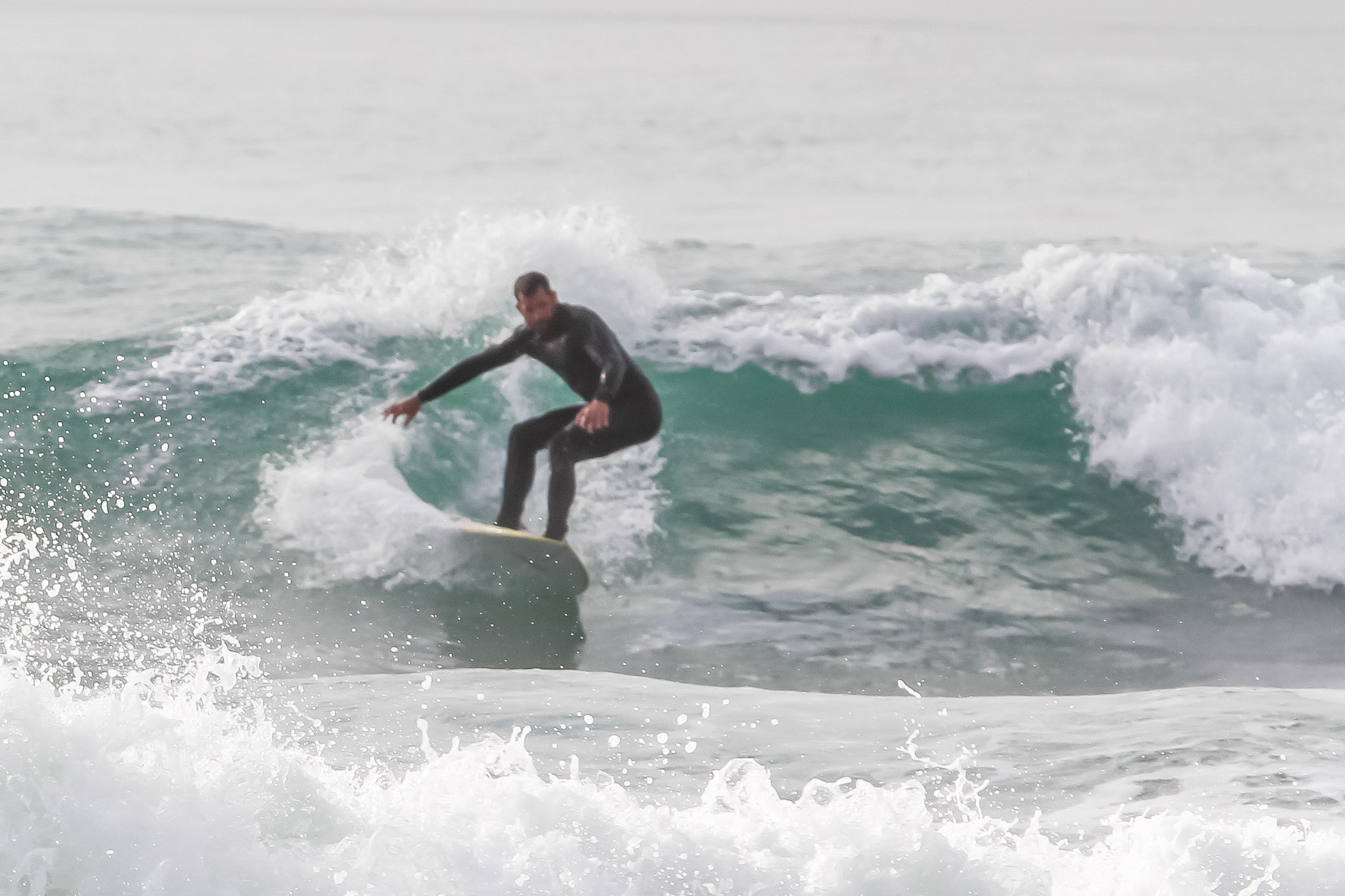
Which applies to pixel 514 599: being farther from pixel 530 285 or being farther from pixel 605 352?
pixel 530 285

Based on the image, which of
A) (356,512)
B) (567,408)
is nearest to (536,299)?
(567,408)

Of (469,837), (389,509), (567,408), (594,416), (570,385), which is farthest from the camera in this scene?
(389,509)

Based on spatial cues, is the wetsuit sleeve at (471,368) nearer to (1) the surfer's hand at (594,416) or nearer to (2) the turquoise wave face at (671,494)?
(1) the surfer's hand at (594,416)

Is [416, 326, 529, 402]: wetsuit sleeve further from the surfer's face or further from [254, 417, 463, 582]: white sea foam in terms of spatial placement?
[254, 417, 463, 582]: white sea foam

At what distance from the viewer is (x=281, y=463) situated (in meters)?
6.39

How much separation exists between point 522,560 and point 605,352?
1013mm

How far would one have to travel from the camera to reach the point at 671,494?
6.62 meters

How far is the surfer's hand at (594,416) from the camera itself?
460 cm

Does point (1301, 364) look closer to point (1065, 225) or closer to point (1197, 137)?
point (1065, 225)

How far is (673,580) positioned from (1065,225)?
7.38 meters

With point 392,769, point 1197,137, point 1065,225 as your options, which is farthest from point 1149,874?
point 1197,137

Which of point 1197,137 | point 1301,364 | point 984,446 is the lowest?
point 984,446

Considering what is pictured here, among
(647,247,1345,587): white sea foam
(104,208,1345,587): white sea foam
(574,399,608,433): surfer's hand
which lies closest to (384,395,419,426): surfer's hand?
(574,399,608,433): surfer's hand

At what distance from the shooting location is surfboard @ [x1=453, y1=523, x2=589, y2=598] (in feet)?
17.1
